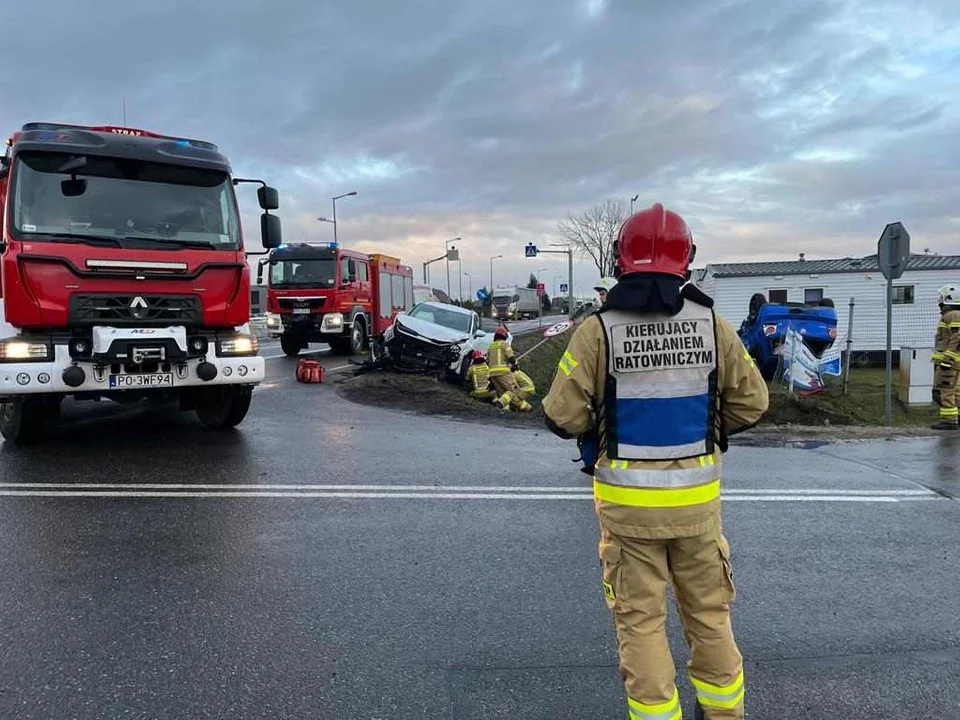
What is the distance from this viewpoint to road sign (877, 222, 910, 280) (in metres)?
10.1

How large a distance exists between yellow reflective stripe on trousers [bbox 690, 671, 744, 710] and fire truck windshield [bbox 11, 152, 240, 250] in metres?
6.32

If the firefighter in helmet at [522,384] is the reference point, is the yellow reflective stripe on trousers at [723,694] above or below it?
above

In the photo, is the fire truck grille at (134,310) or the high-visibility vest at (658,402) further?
the fire truck grille at (134,310)

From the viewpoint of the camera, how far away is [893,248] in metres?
10.2

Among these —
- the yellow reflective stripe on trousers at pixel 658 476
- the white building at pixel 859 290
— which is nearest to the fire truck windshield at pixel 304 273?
the white building at pixel 859 290

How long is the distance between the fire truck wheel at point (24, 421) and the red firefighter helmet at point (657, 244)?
6619 mm

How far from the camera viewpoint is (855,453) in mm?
7727

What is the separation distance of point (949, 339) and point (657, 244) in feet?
29.7

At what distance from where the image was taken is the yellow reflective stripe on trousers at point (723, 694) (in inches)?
94.9

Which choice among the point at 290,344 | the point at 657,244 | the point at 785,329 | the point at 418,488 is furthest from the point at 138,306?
the point at 785,329

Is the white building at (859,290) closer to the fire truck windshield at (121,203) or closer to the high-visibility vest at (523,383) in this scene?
the high-visibility vest at (523,383)

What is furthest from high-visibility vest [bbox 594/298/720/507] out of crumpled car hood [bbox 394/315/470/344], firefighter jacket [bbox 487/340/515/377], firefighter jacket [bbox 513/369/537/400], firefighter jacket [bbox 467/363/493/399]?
crumpled car hood [bbox 394/315/470/344]

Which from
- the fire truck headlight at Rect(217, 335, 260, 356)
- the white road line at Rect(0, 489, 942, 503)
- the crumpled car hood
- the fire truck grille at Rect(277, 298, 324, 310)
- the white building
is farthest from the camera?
the white building

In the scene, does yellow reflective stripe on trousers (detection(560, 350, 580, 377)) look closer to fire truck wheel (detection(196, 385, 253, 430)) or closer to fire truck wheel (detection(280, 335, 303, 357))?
fire truck wheel (detection(196, 385, 253, 430))
